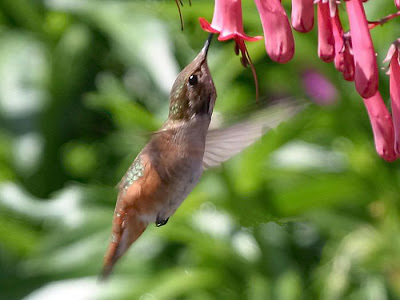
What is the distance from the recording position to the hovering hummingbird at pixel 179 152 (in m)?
1.07

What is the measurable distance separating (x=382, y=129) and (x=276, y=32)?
0.57ft

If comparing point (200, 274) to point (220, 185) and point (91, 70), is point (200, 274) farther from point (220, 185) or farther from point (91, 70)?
point (91, 70)

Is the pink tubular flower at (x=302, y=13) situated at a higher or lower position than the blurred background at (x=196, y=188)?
higher

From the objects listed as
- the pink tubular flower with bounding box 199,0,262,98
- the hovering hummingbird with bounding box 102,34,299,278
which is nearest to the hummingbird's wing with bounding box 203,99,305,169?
the hovering hummingbird with bounding box 102,34,299,278

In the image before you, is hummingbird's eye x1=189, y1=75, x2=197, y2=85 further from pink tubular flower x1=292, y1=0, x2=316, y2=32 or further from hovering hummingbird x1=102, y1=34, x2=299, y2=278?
pink tubular flower x1=292, y1=0, x2=316, y2=32

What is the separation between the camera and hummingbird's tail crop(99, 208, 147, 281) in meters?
1.22

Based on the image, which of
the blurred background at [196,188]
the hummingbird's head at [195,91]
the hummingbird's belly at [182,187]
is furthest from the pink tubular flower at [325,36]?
the blurred background at [196,188]

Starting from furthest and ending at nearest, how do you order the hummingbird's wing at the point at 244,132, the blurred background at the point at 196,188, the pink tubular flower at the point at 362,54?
the blurred background at the point at 196,188
the hummingbird's wing at the point at 244,132
the pink tubular flower at the point at 362,54

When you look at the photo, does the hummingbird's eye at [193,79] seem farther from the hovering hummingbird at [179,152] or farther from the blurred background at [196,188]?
the blurred background at [196,188]

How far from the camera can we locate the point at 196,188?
6.66 feet

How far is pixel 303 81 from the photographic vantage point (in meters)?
2.29

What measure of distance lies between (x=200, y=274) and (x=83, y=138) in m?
0.68

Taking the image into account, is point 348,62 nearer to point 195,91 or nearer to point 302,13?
point 302,13

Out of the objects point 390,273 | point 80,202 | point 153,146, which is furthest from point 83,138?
point 153,146
